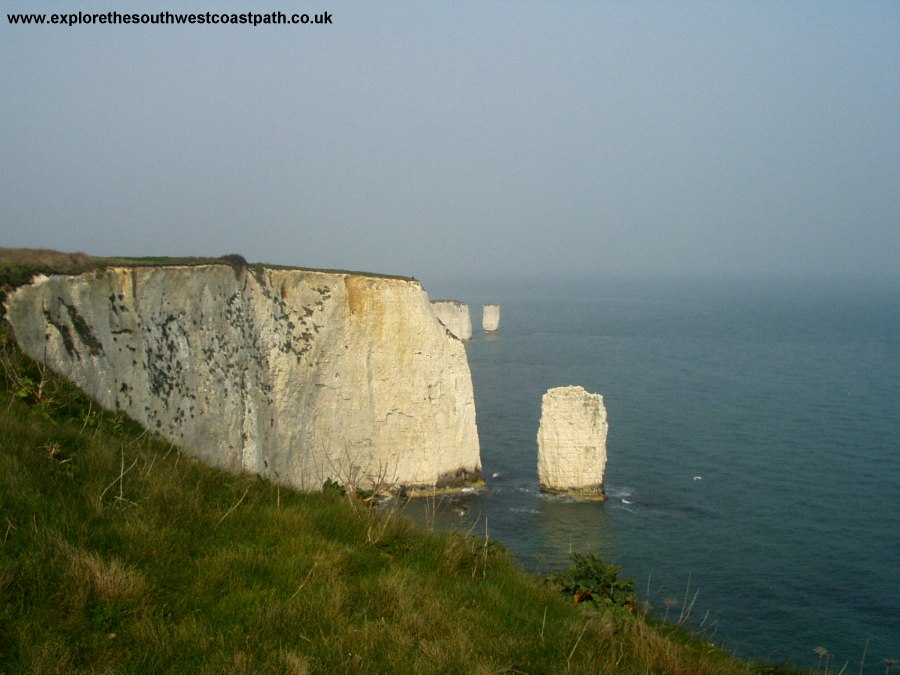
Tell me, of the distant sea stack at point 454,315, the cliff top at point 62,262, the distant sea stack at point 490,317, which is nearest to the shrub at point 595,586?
the cliff top at point 62,262

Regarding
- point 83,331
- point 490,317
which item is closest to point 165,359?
point 83,331

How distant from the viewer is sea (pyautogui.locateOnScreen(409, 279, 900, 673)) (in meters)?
19.2

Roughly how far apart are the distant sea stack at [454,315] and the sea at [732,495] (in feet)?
37.0

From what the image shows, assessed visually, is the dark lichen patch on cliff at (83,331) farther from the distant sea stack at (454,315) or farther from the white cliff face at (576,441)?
the distant sea stack at (454,315)

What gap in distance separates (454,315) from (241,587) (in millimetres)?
75428

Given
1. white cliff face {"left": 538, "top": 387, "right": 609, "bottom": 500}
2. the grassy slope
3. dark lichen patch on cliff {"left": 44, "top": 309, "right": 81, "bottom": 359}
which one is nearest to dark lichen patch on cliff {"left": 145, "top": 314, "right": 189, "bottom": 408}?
dark lichen patch on cliff {"left": 44, "top": 309, "right": 81, "bottom": 359}

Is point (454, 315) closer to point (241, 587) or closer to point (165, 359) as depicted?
point (165, 359)

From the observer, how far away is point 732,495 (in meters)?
30.1

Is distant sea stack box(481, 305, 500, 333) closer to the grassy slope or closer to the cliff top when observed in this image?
the cliff top

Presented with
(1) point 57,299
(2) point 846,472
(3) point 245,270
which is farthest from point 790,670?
(2) point 846,472

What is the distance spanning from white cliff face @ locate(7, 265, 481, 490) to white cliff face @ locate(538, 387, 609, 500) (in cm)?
368

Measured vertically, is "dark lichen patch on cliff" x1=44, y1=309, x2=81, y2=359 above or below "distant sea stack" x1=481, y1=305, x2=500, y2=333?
above

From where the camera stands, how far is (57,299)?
661 inches

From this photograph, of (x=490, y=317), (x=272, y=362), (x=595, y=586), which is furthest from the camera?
(x=490, y=317)
